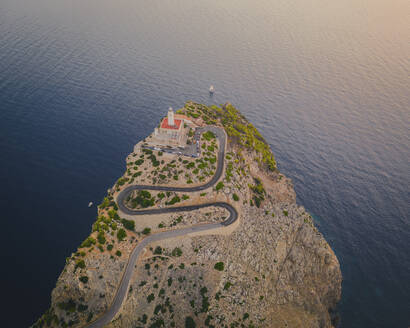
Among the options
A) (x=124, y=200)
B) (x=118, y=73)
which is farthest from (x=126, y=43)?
(x=124, y=200)

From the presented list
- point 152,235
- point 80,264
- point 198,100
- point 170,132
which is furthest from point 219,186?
point 198,100

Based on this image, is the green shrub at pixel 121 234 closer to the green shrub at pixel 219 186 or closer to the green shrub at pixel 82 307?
the green shrub at pixel 82 307

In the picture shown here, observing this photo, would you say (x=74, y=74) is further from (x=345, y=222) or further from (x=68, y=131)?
(x=345, y=222)

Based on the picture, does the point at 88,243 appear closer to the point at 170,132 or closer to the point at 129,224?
the point at 129,224

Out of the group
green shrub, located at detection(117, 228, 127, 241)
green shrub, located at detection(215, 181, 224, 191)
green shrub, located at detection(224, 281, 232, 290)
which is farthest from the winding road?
green shrub, located at detection(224, 281, 232, 290)

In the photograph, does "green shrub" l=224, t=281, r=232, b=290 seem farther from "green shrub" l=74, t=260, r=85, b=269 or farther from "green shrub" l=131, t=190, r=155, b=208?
"green shrub" l=74, t=260, r=85, b=269

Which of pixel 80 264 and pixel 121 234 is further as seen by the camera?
pixel 121 234
